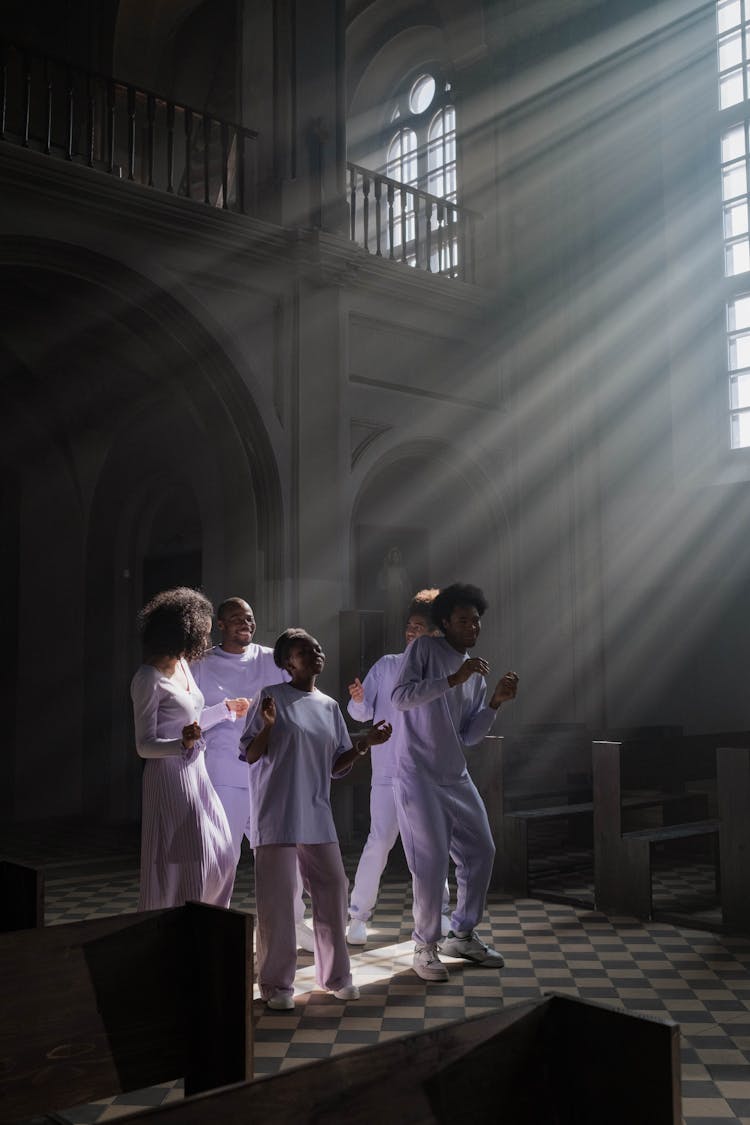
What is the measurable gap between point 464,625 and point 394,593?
260 inches

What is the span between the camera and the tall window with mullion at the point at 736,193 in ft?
38.5

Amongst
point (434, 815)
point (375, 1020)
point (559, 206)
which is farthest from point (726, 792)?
point (559, 206)

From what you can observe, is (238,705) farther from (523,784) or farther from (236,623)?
(523,784)

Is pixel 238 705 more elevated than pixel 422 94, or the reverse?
pixel 422 94

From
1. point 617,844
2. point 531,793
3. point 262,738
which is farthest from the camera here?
point 531,793

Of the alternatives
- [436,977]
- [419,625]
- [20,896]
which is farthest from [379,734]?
[20,896]

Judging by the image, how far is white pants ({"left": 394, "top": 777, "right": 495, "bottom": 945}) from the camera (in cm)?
510

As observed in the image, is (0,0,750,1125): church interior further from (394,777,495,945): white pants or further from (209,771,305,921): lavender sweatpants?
(209,771,305,921): lavender sweatpants

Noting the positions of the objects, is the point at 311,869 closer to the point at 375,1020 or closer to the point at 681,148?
the point at 375,1020

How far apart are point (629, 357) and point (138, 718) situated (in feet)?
30.0

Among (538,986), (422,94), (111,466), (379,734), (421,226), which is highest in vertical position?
(422,94)

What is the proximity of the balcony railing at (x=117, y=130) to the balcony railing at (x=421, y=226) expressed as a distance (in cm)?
115

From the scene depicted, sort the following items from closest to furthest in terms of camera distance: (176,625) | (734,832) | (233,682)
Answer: (176,625) < (233,682) < (734,832)

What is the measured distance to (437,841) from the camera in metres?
5.09
